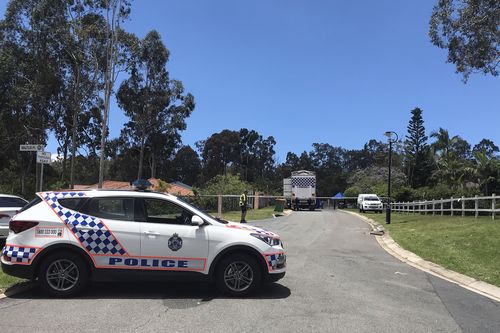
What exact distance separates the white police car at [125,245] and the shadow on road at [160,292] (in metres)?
0.30

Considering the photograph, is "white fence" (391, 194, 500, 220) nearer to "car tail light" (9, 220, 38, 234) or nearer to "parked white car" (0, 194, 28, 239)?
"parked white car" (0, 194, 28, 239)

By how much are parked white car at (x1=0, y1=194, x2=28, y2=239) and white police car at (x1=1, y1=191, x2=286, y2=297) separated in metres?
5.11

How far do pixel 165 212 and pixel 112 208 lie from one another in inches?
34.2

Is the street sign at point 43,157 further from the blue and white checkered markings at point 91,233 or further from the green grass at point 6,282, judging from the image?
the blue and white checkered markings at point 91,233

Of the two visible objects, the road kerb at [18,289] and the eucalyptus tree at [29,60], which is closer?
the road kerb at [18,289]

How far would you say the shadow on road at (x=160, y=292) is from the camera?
782 centimetres

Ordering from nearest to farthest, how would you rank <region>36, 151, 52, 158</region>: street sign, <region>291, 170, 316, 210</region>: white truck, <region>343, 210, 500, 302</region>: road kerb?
<region>343, 210, 500, 302</region>: road kerb, <region>36, 151, 52, 158</region>: street sign, <region>291, 170, 316, 210</region>: white truck

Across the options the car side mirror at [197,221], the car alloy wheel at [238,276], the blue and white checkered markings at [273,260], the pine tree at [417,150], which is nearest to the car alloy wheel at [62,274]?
the car side mirror at [197,221]

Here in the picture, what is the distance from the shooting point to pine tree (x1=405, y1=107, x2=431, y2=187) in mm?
75500

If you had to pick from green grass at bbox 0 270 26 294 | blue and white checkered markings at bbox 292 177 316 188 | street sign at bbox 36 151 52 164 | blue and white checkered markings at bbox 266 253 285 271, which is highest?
blue and white checkered markings at bbox 292 177 316 188

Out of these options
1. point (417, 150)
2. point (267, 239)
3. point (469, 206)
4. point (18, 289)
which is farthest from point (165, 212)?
point (417, 150)


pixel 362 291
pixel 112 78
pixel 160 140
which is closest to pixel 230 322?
pixel 362 291

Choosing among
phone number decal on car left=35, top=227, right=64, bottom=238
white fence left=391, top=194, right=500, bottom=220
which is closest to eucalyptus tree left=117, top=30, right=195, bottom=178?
white fence left=391, top=194, right=500, bottom=220

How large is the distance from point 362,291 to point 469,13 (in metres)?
12.3
